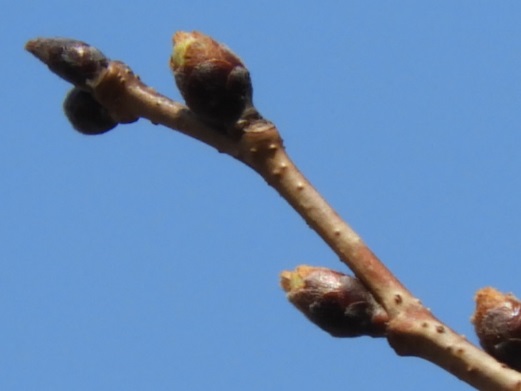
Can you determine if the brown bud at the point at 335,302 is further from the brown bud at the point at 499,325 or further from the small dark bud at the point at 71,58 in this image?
the small dark bud at the point at 71,58

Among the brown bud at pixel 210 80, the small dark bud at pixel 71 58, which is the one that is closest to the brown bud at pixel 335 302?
the brown bud at pixel 210 80

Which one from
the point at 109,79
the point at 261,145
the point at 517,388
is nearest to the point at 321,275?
the point at 261,145

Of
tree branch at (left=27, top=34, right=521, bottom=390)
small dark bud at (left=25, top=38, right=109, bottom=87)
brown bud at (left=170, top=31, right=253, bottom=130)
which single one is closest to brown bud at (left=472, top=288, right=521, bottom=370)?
tree branch at (left=27, top=34, right=521, bottom=390)

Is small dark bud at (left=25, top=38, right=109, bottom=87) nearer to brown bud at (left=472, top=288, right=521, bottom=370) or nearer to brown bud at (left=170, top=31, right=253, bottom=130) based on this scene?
brown bud at (left=170, top=31, right=253, bottom=130)

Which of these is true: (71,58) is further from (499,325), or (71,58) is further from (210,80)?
(499,325)

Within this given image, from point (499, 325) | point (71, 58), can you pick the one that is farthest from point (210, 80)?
point (499, 325)
